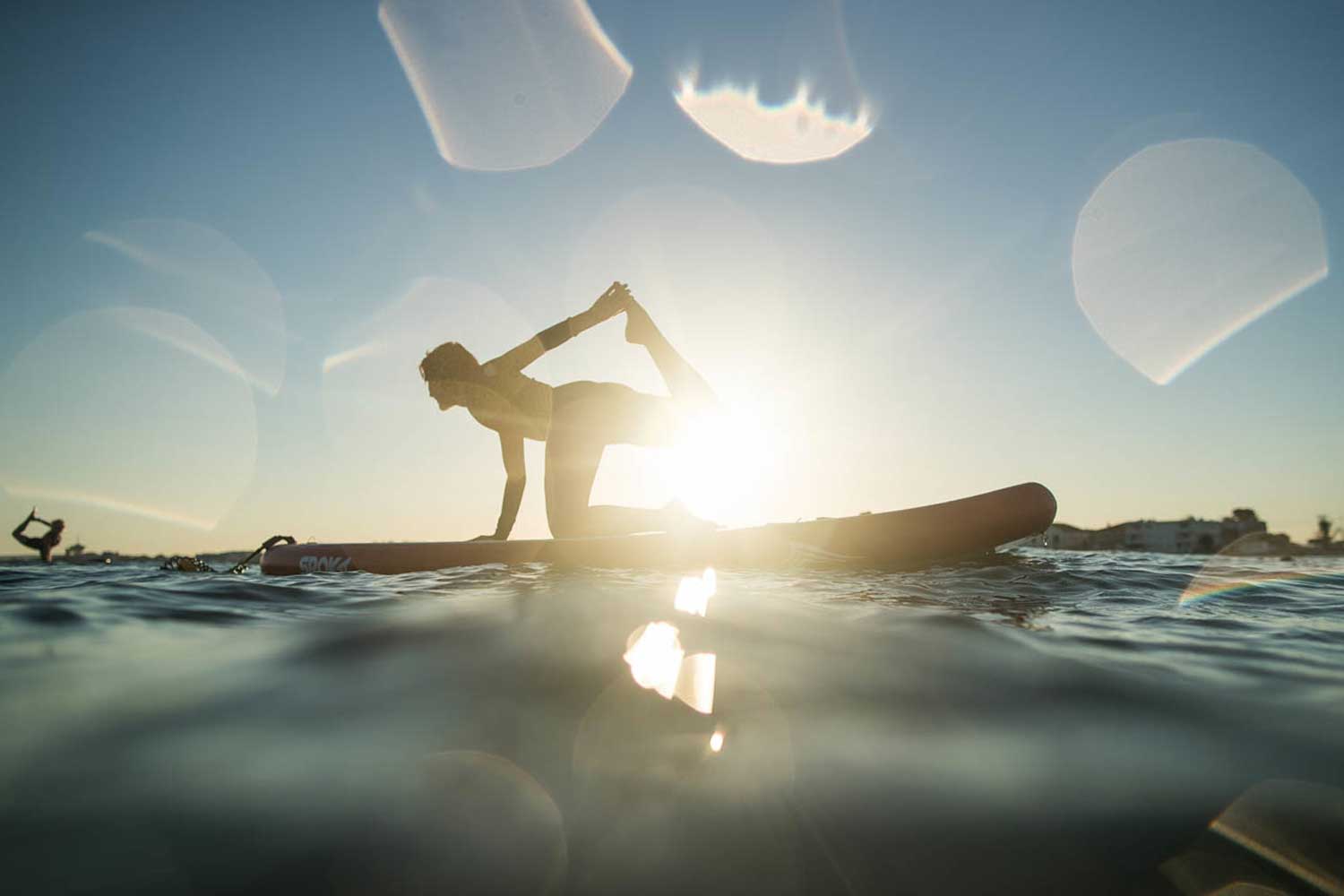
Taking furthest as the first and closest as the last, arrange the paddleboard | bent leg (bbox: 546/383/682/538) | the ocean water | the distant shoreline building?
the distant shoreline building, bent leg (bbox: 546/383/682/538), the paddleboard, the ocean water

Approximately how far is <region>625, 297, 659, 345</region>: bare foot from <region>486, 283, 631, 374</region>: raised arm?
86 millimetres

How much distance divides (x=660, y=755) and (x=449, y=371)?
213 inches

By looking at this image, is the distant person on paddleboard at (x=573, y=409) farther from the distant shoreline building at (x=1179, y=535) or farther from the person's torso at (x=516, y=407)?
the distant shoreline building at (x=1179, y=535)

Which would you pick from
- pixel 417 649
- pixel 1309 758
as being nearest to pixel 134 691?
pixel 417 649

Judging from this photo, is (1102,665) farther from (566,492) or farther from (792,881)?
(566,492)

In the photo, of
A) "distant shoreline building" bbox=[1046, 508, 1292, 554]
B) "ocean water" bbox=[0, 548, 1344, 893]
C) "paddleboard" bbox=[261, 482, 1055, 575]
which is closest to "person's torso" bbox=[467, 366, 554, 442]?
"paddleboard" bbox=[261, 482, 1055, 575]

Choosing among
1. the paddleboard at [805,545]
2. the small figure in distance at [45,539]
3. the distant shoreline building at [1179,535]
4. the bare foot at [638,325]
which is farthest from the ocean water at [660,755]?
the distant shoreline building at [1179,535]

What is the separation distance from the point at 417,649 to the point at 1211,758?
2.10 m

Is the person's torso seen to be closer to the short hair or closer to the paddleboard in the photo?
the short hair

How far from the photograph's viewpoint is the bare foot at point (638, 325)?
21.1 ft

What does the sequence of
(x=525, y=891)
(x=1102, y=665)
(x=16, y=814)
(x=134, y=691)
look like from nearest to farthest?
(x=525, y=891), (x=16, y=814), (x=134, y=691), (x=1102, y=665)

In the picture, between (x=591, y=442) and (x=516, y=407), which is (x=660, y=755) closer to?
(x=591, y=442)

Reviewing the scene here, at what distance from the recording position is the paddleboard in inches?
202

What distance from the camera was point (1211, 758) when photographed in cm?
131
